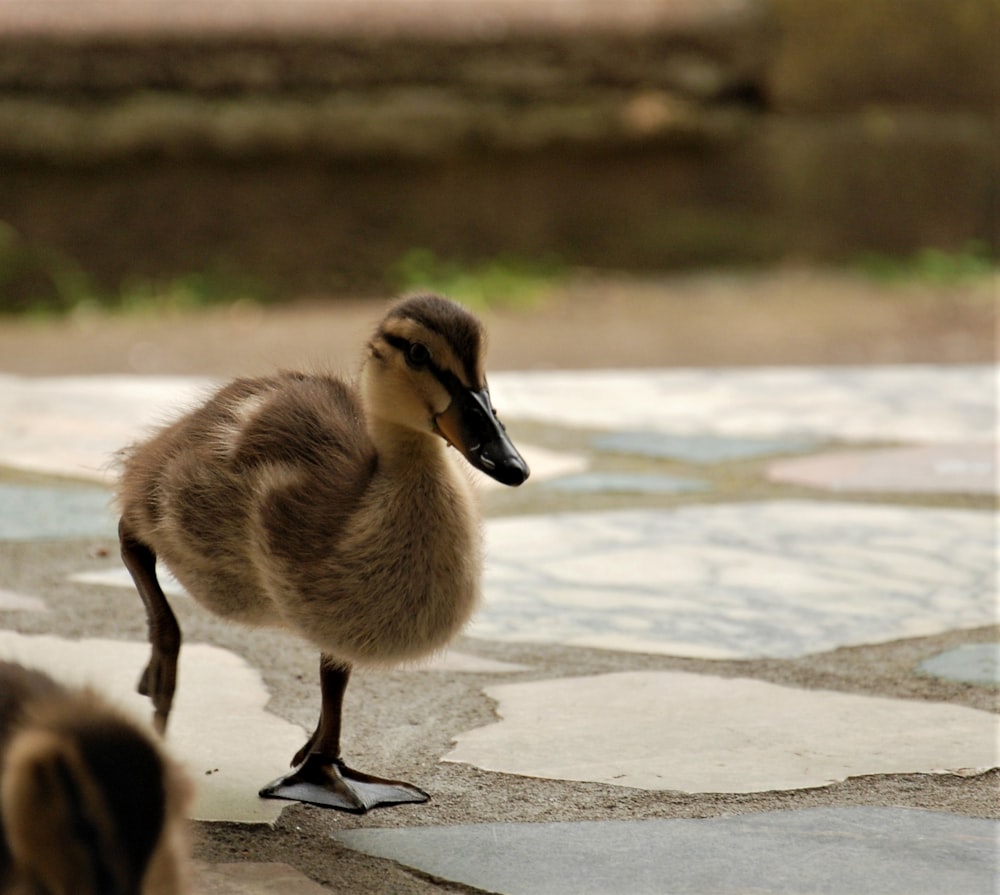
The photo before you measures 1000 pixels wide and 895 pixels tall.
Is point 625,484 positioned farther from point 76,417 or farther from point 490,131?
point 490,131

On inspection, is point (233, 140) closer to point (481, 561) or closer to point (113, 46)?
point (113, 46)

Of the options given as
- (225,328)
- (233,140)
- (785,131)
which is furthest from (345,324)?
(785,131)

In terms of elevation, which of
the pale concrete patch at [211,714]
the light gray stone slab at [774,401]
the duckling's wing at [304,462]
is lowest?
the pale concrete patch at [211,714]

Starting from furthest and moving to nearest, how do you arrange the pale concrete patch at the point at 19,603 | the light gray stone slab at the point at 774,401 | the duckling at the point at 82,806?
the light gray stone slab at the point at 774,401 → the pale concrete patch at the point at 19,603 → the duckling at the point at 82,806

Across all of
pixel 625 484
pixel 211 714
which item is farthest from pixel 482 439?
pixel 625 484

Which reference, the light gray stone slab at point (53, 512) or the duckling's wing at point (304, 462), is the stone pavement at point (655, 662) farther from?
the duckling's wing at point (304, 462)

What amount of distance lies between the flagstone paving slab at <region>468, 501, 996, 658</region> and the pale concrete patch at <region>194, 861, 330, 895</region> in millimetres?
1163

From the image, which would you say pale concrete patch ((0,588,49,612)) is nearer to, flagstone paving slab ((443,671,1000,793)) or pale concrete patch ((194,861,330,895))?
flagstone paving slab ((443,671,1000,793))

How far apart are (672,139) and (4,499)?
6298 millimetres

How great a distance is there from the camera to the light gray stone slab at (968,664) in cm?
302

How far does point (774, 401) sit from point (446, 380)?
398cm


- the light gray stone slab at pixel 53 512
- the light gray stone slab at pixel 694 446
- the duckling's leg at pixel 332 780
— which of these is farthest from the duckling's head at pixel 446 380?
the light gray stone slab at pixel 694 446

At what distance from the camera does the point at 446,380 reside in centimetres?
230

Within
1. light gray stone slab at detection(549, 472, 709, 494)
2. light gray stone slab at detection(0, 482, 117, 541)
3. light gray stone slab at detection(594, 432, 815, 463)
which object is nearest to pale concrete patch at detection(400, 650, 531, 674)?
light gray stone slab at detection(0, 482, 117, 541)
